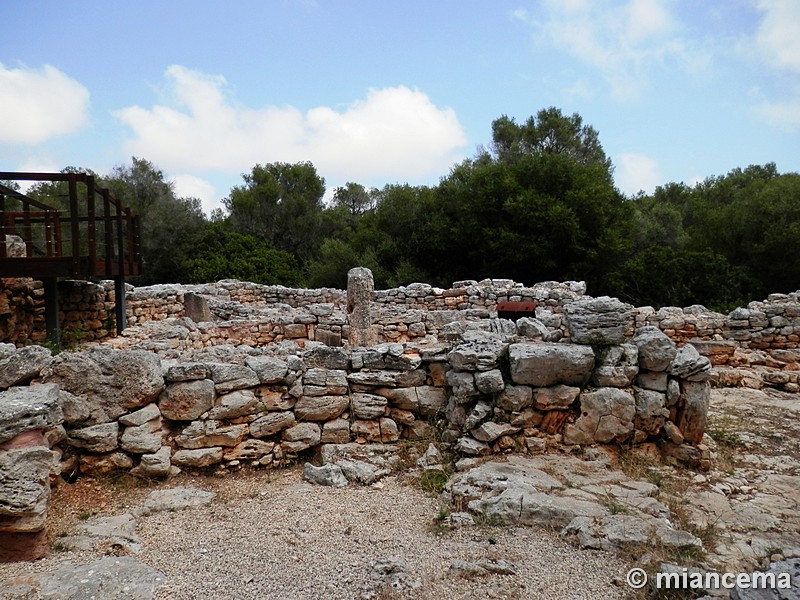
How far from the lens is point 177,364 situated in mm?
5457

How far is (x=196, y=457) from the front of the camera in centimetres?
523

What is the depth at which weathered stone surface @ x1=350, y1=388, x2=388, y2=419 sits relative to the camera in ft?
19.3

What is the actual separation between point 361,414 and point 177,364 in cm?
194

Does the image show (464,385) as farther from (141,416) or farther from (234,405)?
(141,416)

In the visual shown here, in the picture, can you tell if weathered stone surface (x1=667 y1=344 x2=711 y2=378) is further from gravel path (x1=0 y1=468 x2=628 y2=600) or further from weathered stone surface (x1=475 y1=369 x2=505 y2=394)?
gravel path (x1=0 y1=468 x2=628 y2=600)

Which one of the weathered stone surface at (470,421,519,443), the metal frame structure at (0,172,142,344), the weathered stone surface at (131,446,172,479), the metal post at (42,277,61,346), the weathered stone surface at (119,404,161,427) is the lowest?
the weathered stone surface at (131,446,172,479)

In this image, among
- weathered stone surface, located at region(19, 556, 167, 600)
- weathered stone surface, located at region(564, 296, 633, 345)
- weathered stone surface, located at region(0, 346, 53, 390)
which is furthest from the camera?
weathered stone surface, located at region(564, 296, 633, 345)

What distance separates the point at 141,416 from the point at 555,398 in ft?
13.3

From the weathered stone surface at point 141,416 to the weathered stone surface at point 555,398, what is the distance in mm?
3750

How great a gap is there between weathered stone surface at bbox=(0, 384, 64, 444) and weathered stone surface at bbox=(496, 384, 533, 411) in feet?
13.0

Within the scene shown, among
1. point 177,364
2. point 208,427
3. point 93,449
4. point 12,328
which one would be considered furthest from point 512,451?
point 12,328

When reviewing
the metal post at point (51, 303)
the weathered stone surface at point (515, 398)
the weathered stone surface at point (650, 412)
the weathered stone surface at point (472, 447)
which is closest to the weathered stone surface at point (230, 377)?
the weathered stone surface at point (472, 447)

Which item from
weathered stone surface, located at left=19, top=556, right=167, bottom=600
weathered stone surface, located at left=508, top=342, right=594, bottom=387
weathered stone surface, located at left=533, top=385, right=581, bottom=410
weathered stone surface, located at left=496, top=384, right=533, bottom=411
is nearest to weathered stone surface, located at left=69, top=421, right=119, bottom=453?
weathered stone surface, located at left=19, top=556, right=167, bottom=600

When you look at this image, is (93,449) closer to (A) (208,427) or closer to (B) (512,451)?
(A) (208,427)
